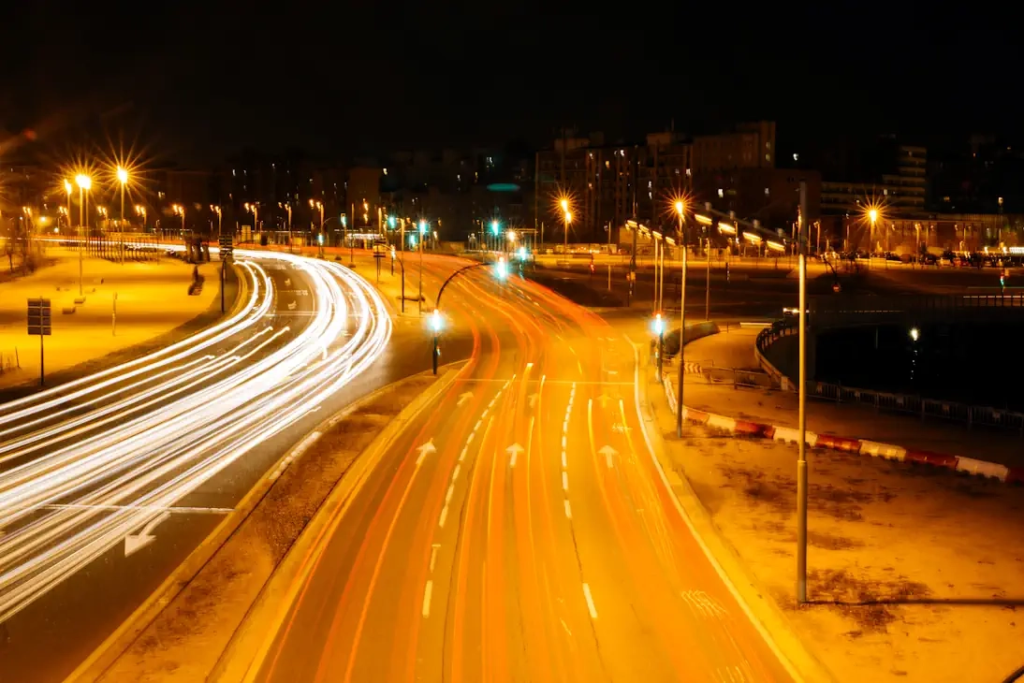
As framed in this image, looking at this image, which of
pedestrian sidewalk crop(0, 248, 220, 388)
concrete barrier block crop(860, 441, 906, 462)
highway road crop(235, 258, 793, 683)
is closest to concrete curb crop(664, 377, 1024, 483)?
concrete barrier block crop(860, 441, 906, 462)

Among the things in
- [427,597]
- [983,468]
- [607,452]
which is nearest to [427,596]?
[427,597]

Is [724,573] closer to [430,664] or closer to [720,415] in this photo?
[430,664]

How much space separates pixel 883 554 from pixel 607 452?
10768mm

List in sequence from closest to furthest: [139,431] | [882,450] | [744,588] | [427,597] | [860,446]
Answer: [427,597] < [744,588] < [882,450] < [860,446] < [139,431]

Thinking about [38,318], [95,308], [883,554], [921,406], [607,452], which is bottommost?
[883,554]

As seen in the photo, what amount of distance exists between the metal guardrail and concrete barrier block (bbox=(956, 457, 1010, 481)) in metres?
6.43

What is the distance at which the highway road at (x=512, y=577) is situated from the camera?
1369 centimetres

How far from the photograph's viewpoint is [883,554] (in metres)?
19.8

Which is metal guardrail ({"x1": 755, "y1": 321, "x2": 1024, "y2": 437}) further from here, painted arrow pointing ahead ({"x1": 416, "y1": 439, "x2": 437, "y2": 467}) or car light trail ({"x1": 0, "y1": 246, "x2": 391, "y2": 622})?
car light trail ({"x1": 0, "y1": 246, "x2": 391, "y2": 622})

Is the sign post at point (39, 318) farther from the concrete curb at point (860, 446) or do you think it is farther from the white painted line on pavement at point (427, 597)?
the white painted line on pavement at point (427, 597)

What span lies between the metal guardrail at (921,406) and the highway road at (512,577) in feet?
40.0

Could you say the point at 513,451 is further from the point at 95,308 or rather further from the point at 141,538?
the point at 95,308

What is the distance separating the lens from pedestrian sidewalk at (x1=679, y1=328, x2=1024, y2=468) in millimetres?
31469

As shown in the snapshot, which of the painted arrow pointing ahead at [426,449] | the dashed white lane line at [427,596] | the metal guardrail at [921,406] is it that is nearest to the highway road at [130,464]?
the painted arrow pointing ahead at [426,449]
